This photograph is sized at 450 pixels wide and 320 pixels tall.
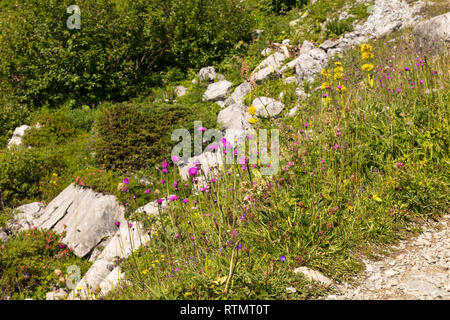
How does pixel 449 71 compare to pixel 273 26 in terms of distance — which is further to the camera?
pixel 273 26

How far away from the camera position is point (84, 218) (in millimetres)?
6027

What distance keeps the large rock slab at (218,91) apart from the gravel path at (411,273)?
6.80 meters

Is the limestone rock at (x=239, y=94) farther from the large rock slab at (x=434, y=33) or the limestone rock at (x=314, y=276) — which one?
the limestone rock at (x=314, y=276)

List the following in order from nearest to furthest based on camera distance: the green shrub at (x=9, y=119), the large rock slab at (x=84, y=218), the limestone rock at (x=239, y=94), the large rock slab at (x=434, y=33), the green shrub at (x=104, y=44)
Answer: the large rock slab at (x=84, y=218), the large rock slab at (x=434, y=33), the limestone rock at (x=239, y=94), the green shrub at (x=9, y=119), the green shrub at (x=104, y=44)

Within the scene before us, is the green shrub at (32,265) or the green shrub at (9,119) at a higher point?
the green shrub at (9,119)

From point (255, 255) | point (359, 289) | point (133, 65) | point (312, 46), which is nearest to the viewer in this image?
point (359, 289)

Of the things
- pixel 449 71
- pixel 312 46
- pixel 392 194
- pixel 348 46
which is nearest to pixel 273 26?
pixel 312 46

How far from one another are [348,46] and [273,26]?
10.7 feet

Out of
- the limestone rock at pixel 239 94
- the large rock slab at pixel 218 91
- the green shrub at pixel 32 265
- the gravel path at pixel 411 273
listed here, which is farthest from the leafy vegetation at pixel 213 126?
the limestone rock at pixel 239 94

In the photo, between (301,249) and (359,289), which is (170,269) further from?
(359,289)

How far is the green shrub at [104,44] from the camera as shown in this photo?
967cm

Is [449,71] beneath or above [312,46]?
beneath
